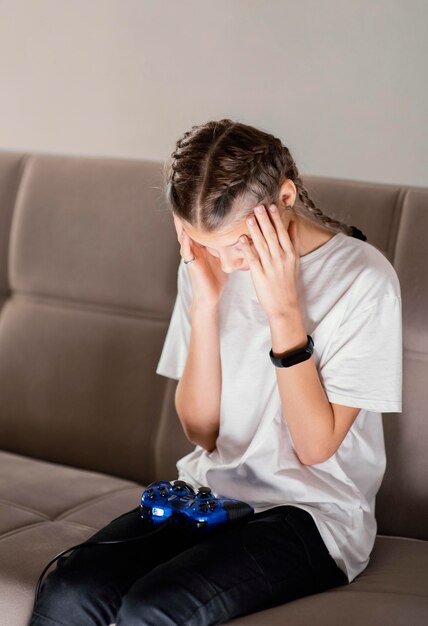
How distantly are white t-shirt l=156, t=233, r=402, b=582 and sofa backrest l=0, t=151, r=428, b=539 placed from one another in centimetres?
35

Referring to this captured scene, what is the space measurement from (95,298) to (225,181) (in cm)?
82

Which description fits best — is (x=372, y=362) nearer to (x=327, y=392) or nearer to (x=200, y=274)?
(x=327, y=392)

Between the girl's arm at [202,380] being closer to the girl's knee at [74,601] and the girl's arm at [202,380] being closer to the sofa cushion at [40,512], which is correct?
the sofa cushion at [40,512]

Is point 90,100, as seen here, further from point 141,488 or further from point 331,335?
point 331,335

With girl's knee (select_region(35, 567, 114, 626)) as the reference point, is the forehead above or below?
above

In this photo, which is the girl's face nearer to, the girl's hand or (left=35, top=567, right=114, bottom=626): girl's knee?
the girl's hand

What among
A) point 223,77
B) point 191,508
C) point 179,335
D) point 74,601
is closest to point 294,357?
point 191,508

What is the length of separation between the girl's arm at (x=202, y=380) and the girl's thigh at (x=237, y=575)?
24cm

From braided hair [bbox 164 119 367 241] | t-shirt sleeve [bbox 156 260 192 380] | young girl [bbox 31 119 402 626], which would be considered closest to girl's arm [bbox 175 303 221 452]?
young girl [bbox 31 119 402 626]

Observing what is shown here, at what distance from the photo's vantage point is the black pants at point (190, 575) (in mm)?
1280

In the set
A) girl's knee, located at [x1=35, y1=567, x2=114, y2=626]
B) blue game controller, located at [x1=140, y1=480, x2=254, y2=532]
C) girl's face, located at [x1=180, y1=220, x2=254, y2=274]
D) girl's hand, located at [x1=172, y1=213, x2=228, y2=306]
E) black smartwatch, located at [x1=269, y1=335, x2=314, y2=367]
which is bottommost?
girl's knee, located at [x1=35, y1=567, x2=114, y2=626]

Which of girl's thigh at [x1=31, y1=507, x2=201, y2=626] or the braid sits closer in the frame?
girl's thigh at [x1=31, y1=507, x2=201, y2=626]

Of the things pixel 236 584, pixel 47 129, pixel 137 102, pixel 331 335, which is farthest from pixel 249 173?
pixel 47 129

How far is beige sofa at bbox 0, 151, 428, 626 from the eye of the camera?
180 centimetres
